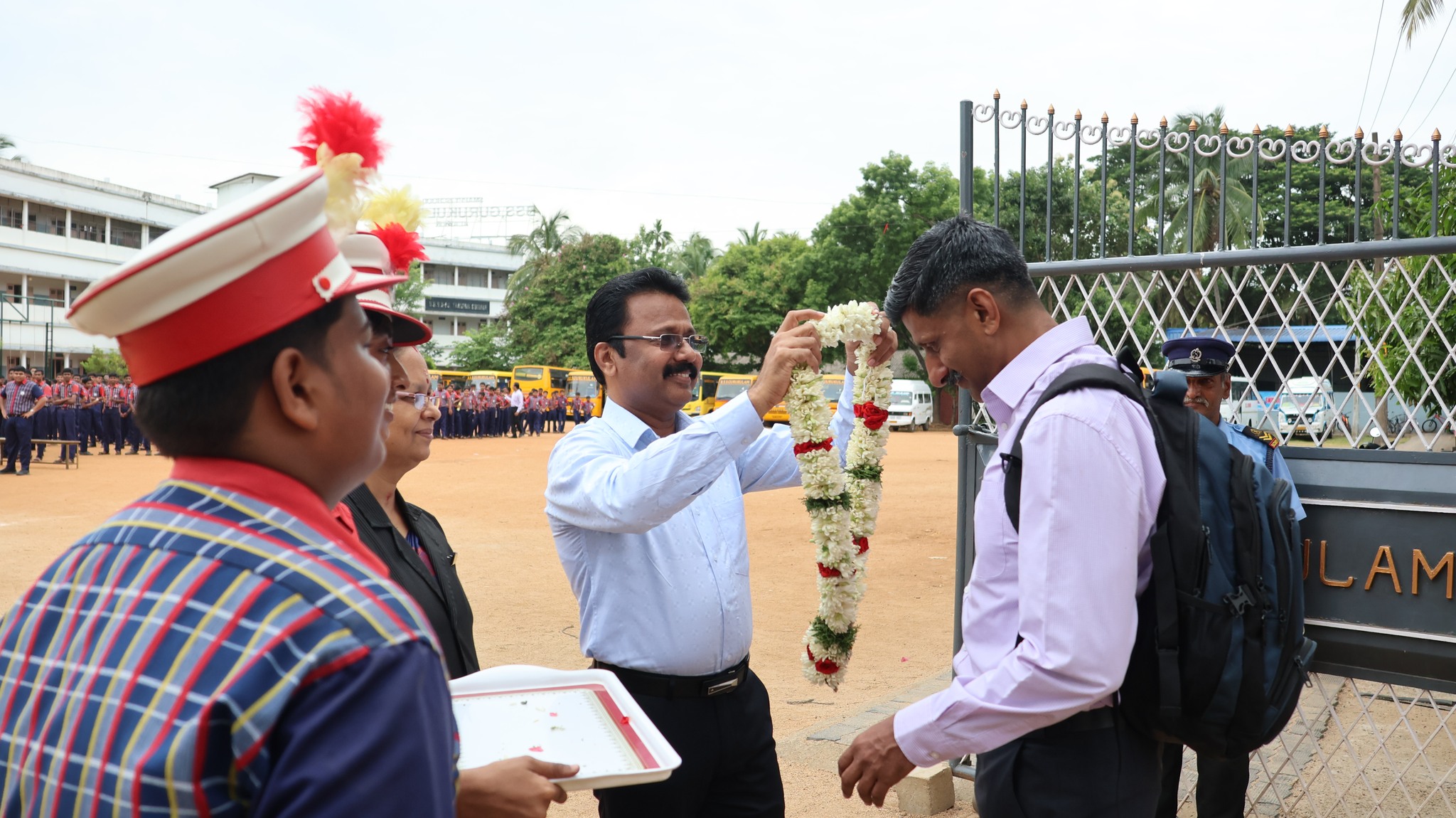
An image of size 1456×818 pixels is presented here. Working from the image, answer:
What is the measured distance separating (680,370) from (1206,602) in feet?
5.64

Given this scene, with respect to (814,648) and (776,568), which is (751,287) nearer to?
(776,568)

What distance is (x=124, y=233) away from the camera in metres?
52.9

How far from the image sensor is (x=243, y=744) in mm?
965

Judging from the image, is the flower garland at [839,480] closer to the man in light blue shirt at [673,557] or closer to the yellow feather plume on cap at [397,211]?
the man in light blue shirt at [673,557]

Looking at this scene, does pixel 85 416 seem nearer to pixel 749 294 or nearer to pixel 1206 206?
pixel 749 294

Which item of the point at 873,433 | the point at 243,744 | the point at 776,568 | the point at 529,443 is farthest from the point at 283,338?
the point at 529,443

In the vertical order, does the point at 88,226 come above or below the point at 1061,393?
above

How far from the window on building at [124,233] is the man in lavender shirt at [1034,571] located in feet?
196

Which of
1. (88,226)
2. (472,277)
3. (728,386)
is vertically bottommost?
(728,386)

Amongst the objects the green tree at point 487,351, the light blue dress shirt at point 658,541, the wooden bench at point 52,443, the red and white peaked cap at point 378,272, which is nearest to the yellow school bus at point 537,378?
the green tree at point 487,351

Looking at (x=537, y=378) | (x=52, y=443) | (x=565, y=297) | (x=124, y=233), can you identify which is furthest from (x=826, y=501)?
(x=124, y=233)

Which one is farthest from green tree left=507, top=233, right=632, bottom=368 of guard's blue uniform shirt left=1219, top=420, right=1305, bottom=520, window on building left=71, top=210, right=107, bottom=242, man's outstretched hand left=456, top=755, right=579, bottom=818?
man's outstretched hand left=456, top=755, right=579, bottom=818

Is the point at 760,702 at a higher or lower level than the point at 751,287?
lower

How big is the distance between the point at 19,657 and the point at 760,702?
2.22m
